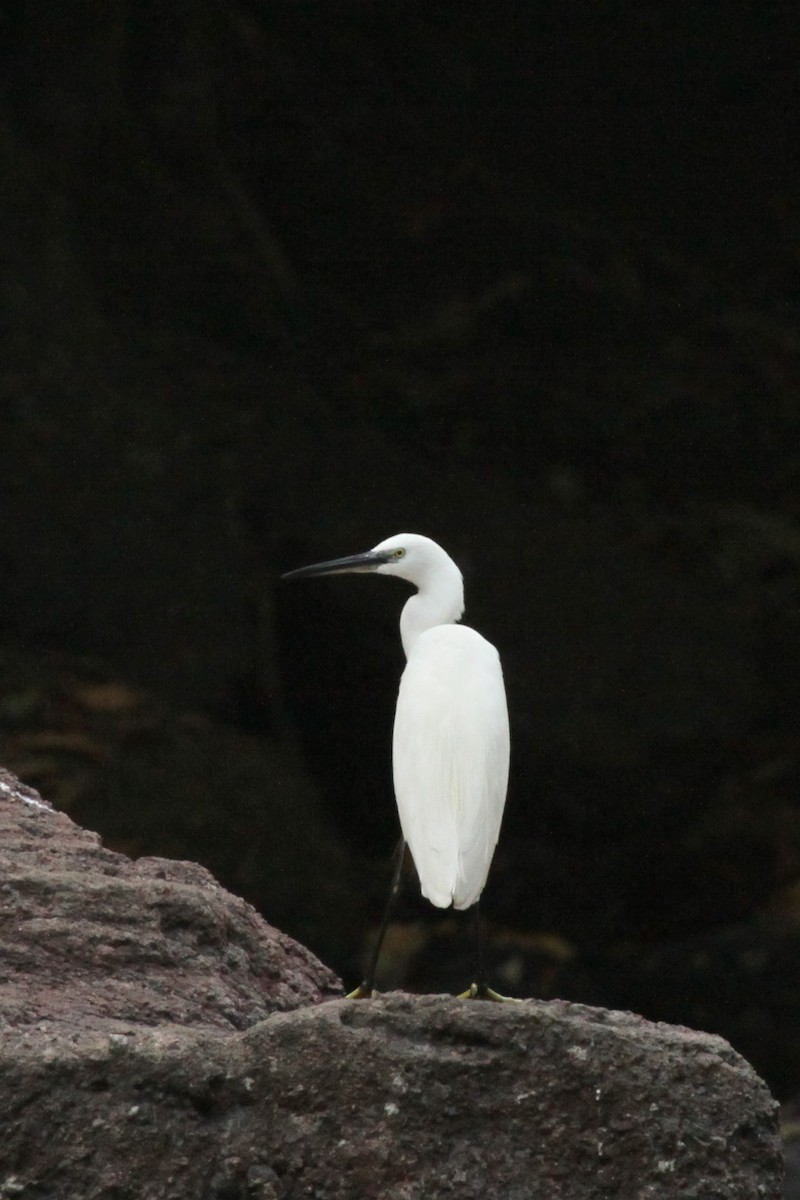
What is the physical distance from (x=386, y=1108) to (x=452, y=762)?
0.46 metres

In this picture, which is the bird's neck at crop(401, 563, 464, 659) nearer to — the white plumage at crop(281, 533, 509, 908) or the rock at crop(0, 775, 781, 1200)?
the white plumage at crop(281, 533, 509, 908)

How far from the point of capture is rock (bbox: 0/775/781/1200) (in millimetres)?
1482

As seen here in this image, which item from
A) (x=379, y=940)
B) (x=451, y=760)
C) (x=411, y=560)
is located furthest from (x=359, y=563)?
(x=379, y=940)

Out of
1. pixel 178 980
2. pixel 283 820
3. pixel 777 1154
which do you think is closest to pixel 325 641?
pixel 283 820

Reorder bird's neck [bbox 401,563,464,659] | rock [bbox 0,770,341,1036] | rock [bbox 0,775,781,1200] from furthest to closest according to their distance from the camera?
bird's neck [bbox 401,563,464,659], rock [bbox 0,770,341,1036], rock [bbox 0,775,781,1200]

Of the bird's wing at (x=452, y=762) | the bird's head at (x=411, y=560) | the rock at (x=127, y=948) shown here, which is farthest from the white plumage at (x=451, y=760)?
the rock at (x=127, y=948)

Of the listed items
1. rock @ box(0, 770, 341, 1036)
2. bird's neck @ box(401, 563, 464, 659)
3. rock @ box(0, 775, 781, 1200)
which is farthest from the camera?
bird's neck @ box(401, 563, 464, 659)

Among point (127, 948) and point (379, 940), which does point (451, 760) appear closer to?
point (379, 940)

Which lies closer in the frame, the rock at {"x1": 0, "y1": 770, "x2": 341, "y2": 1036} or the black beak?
the rock at {"x1": 0, "y1": 770, "x2": 341, "y2": 1036}

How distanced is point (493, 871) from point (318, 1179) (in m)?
3.50

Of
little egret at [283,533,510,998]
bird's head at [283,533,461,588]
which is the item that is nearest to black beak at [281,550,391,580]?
bird's head at [283,533,461,588]

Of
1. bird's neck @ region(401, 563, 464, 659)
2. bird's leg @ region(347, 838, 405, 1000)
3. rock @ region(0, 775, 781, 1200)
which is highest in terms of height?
bird's neck @ region(401, 563, 464, 659)

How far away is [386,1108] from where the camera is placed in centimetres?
152

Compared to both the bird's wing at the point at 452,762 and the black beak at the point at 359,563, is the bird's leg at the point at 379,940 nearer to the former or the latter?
the bird's wing at the point at 452,762
